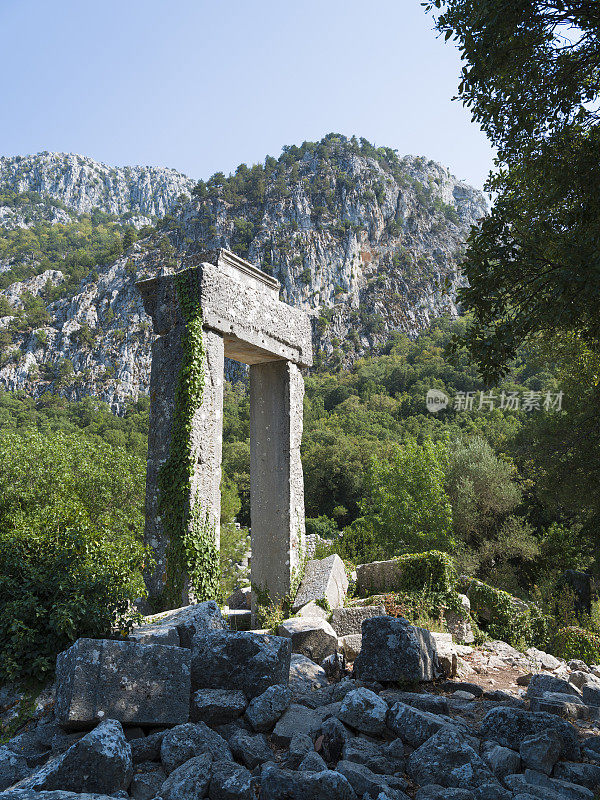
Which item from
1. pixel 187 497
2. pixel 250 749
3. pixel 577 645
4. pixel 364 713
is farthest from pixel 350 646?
pixel 577 645

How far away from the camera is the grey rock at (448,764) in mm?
3498

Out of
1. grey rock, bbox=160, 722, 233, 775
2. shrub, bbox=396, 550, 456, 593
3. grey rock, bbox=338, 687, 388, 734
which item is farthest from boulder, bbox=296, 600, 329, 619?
grey rock, bbox=160, 722, 233, 775

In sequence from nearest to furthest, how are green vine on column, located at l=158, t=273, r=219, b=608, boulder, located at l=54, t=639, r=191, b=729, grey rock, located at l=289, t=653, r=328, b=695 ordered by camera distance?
1. boulder, located at l=54, t=639, r=191, b=729
2. grey rock, located at l=289, t=653, r=328, b=695
3. green vine on column, located at l=158, t=273, r=219, b=608

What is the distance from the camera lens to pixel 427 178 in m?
118

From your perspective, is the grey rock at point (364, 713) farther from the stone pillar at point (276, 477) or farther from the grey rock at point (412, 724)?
the stone pillar at point (276, 477)

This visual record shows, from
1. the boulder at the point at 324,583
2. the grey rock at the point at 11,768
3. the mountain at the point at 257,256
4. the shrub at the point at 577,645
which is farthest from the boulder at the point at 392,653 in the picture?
the mountain at the point at 257,256

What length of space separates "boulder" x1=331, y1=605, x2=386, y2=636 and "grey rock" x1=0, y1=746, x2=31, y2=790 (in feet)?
17.5

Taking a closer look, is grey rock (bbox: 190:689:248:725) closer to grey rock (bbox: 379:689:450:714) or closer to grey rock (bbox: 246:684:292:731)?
grey rock (bbox: 246:684:292:731)

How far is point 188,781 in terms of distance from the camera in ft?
10.6

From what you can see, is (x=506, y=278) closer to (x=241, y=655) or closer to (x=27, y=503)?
(x=241, y=655)

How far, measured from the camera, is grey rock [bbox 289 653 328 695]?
18.5 feet

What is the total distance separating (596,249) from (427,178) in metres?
124

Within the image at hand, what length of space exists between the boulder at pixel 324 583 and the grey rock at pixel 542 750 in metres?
5.58

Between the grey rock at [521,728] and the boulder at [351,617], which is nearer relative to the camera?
the grey rock at [521,728]
